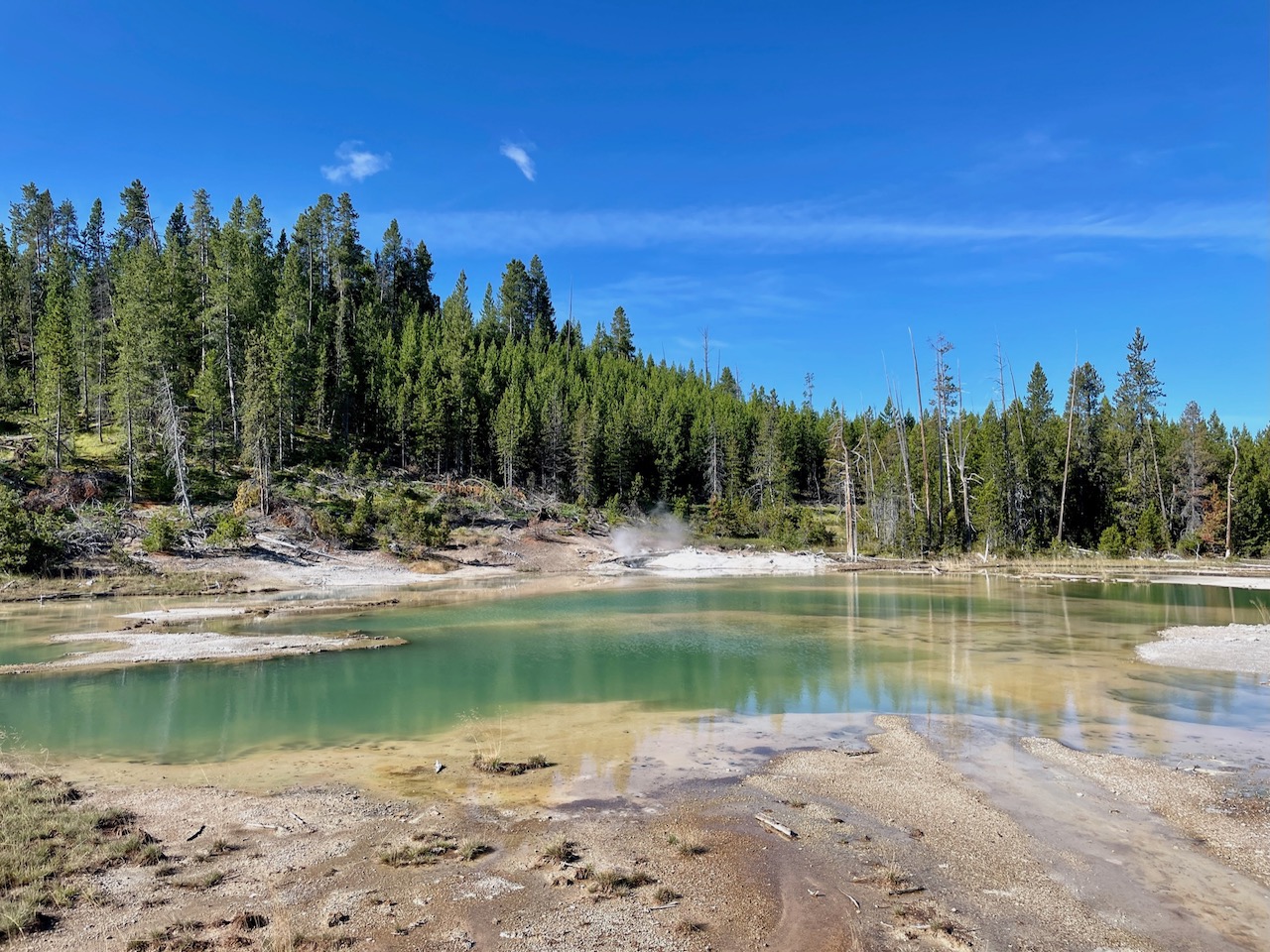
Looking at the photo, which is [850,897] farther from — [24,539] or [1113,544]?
[1113,544]

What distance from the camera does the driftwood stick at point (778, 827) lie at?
9.20 m

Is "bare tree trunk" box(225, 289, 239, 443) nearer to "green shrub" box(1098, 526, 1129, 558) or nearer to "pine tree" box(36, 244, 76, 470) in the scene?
"pine tree" box(36, 244, 76, 470)

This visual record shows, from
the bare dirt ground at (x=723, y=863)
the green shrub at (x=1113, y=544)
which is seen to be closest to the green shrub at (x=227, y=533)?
the bare dirt ground at (x=723, y=863)

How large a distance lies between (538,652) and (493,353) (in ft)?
236

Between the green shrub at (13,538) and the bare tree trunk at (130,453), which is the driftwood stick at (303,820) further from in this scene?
the bare tree trunk at (130,453)

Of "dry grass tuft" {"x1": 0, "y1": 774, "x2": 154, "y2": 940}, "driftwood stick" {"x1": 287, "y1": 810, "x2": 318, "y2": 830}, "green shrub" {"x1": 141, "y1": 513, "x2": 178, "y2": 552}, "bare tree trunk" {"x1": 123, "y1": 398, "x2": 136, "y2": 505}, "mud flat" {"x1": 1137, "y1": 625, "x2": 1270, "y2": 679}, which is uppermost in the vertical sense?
"bare tree trunk" {"x1": 123, "y1": 398, "x2": 136, "y2": 505}

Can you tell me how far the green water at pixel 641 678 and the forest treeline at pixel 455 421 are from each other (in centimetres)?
2978

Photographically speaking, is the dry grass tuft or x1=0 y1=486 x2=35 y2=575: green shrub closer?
the dry grass tuft

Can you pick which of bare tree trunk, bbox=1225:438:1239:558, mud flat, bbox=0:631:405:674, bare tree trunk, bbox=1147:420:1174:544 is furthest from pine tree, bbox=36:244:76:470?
bare tree trunk, bbox=1225:438:1239:558

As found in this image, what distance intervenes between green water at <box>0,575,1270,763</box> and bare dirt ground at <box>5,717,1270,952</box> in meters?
3.84

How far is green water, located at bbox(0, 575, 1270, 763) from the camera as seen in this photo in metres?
15.0

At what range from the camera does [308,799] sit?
10.6 metres

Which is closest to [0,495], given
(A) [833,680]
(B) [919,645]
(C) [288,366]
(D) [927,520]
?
(C) [288,366]

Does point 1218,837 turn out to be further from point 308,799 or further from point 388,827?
point 308,799
